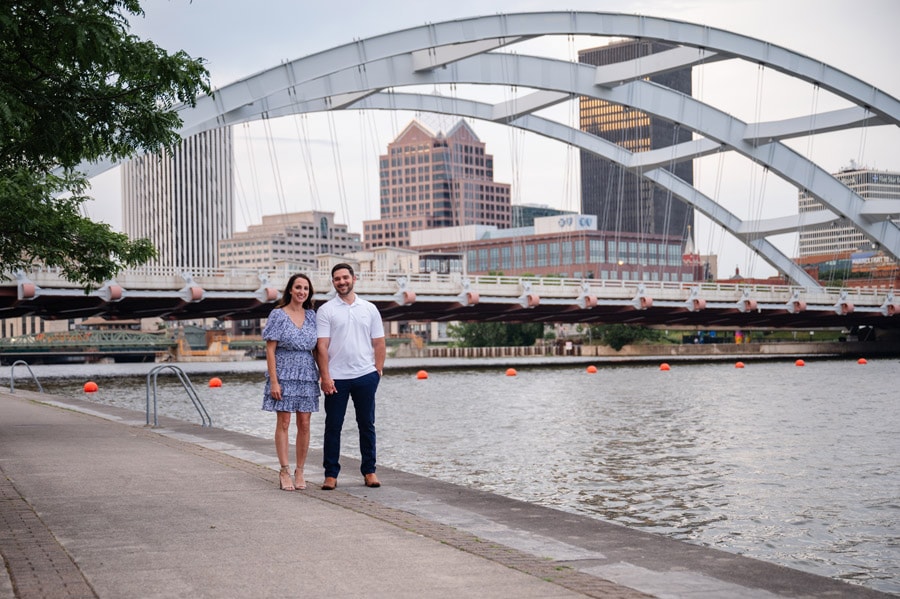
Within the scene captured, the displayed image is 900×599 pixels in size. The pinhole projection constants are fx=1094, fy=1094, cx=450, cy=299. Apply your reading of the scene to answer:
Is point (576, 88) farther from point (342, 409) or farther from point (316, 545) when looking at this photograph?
point (316, 545)

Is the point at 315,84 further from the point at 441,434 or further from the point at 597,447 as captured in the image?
the point at 597,447

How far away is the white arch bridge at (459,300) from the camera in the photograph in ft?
175

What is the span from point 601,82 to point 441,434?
44.2 meters

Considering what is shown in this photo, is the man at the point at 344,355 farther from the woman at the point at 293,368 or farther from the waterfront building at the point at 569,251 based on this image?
the waterfront building at the point at 569,251

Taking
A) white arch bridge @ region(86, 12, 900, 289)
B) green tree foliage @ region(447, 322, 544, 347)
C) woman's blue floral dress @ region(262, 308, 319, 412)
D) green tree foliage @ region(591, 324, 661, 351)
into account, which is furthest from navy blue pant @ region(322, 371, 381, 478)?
green tree foliage @ region(447, 322, 544, 347)

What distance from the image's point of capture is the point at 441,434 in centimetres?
2386

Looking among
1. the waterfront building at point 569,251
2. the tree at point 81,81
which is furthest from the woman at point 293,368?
the waterfront building at point 569,251

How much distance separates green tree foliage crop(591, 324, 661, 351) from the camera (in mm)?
115812

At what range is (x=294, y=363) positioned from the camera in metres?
10.8

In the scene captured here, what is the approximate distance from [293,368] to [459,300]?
51.8 m

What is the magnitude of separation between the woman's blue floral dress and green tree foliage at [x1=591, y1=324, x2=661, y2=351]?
10598 cm

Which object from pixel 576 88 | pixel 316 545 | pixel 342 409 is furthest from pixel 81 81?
pixel 576 88

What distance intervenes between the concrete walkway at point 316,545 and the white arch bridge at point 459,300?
114 feet

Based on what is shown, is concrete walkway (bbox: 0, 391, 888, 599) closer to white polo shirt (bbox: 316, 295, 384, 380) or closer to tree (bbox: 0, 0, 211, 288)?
white polo shirt (bbox: 316, 295, 384, 380)
